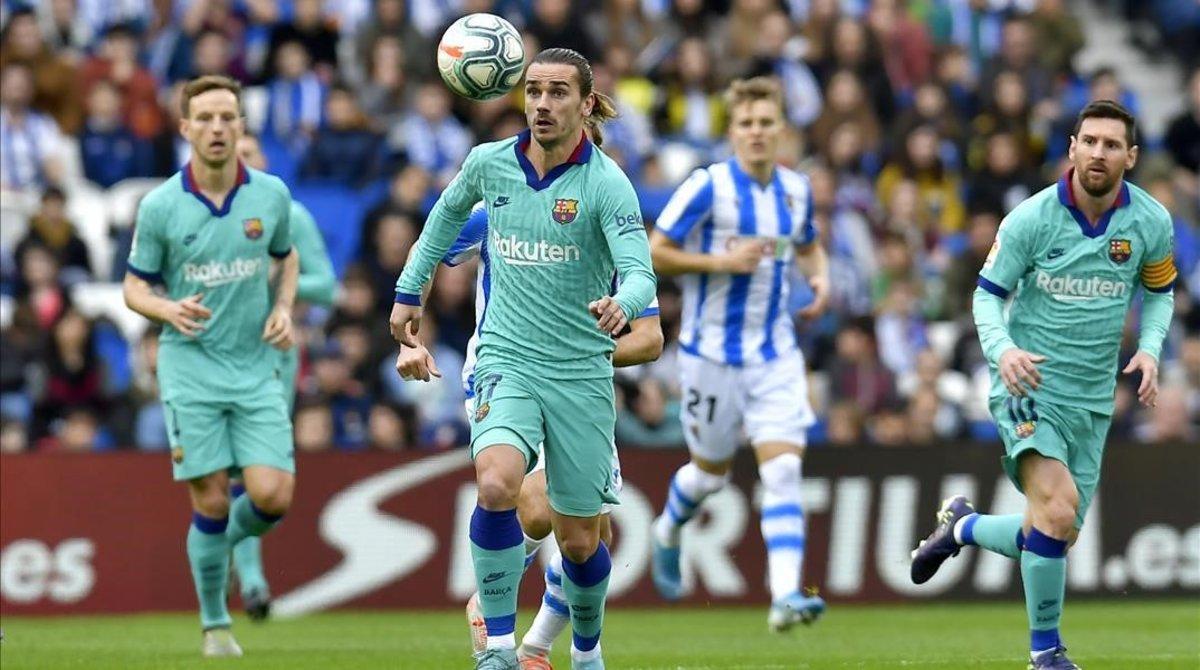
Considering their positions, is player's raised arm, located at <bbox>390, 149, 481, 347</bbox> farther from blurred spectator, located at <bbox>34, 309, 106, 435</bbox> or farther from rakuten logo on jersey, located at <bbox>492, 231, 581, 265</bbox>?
blurred spectator, located at <bbox>34, 309, 106, 435</bbox>

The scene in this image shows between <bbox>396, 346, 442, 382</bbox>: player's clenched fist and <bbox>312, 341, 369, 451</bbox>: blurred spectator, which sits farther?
<bbox>312, 341, 369, 451</bbox>: blurred spectator

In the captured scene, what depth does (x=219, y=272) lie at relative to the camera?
1239 cm

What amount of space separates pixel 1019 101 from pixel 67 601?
11.0m

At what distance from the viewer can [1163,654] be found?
39.0 feet

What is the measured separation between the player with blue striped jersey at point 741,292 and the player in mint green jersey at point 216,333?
265 cm

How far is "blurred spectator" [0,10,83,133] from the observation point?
795 inches

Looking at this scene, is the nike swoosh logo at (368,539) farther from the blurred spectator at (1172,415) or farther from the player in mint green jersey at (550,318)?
the player in mint green jersey at (550,318)

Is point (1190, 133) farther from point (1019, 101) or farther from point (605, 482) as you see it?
point (605, 482)

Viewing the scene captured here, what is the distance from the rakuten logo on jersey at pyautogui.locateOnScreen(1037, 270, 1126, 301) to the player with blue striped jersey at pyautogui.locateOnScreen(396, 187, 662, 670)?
184cm

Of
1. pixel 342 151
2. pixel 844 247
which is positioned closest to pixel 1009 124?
pixel 844 247

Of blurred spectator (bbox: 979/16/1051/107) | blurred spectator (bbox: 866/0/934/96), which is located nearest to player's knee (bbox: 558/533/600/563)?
blurred spectator (bbox: 866/0/934/96)

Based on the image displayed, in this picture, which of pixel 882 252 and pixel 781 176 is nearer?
pixel 781 176

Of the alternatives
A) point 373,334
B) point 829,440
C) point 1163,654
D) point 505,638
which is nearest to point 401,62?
point 373,334

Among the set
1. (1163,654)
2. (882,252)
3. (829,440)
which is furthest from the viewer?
(882,252)
